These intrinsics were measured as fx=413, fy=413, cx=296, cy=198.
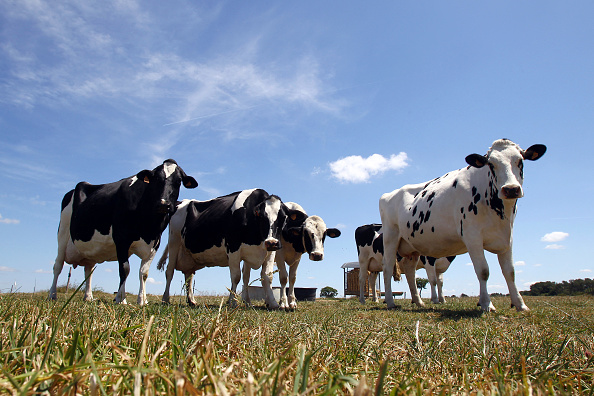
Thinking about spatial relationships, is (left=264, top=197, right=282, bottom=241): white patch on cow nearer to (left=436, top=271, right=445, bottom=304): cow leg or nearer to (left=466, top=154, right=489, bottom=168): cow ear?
(left=466, top=154, right=489, bottom=168): cow ear

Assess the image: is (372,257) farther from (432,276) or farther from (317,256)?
(317,256)

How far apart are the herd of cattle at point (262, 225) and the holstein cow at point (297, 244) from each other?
29 millimetres

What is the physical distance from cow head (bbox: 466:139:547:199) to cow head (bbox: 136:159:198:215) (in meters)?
5.94

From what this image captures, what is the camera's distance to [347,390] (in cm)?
146

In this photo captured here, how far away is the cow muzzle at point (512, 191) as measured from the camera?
270 inches

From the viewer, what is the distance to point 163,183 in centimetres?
862

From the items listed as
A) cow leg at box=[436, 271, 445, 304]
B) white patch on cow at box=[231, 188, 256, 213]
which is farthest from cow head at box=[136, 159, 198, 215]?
cow leg at box=[436, 271, 445, 304]

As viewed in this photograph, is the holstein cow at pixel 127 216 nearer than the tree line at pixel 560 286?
Yes

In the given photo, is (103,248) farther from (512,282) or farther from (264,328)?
(512,282)

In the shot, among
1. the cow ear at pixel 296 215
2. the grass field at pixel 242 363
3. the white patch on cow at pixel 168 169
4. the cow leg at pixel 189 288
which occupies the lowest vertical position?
the grass field at pixel 242 363

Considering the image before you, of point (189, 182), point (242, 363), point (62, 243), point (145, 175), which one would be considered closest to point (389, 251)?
point (189, 182)

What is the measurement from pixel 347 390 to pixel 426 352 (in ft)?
2.93

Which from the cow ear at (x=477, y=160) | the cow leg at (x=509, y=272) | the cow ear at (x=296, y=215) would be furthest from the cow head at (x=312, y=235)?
the cow ear at (x=477, y=160)

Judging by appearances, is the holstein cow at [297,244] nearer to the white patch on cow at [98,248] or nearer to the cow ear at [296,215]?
the cow ear at [296,215]
